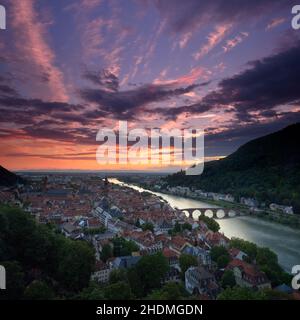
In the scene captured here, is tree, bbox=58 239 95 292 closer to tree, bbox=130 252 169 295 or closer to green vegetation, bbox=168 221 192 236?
tree, bbox=130 252 169 295

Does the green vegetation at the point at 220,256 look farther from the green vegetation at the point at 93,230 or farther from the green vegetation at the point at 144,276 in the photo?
the green vegetation at the point at 93,230

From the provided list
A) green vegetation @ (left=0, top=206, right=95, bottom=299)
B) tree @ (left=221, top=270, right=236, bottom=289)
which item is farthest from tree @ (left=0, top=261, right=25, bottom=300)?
tree @ (left=221, top=270, right=236, bottom=289)

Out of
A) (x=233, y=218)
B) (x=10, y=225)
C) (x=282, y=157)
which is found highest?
(x=282, y=157)

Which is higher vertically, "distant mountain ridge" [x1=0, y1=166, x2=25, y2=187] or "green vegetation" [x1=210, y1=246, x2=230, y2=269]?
"distant mountain ridge" [x1=0, y1=166, x2=25, y2=187]

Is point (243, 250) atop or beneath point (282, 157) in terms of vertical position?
beneath

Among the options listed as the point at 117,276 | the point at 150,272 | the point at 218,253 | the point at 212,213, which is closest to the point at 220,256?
the point at 218,253
